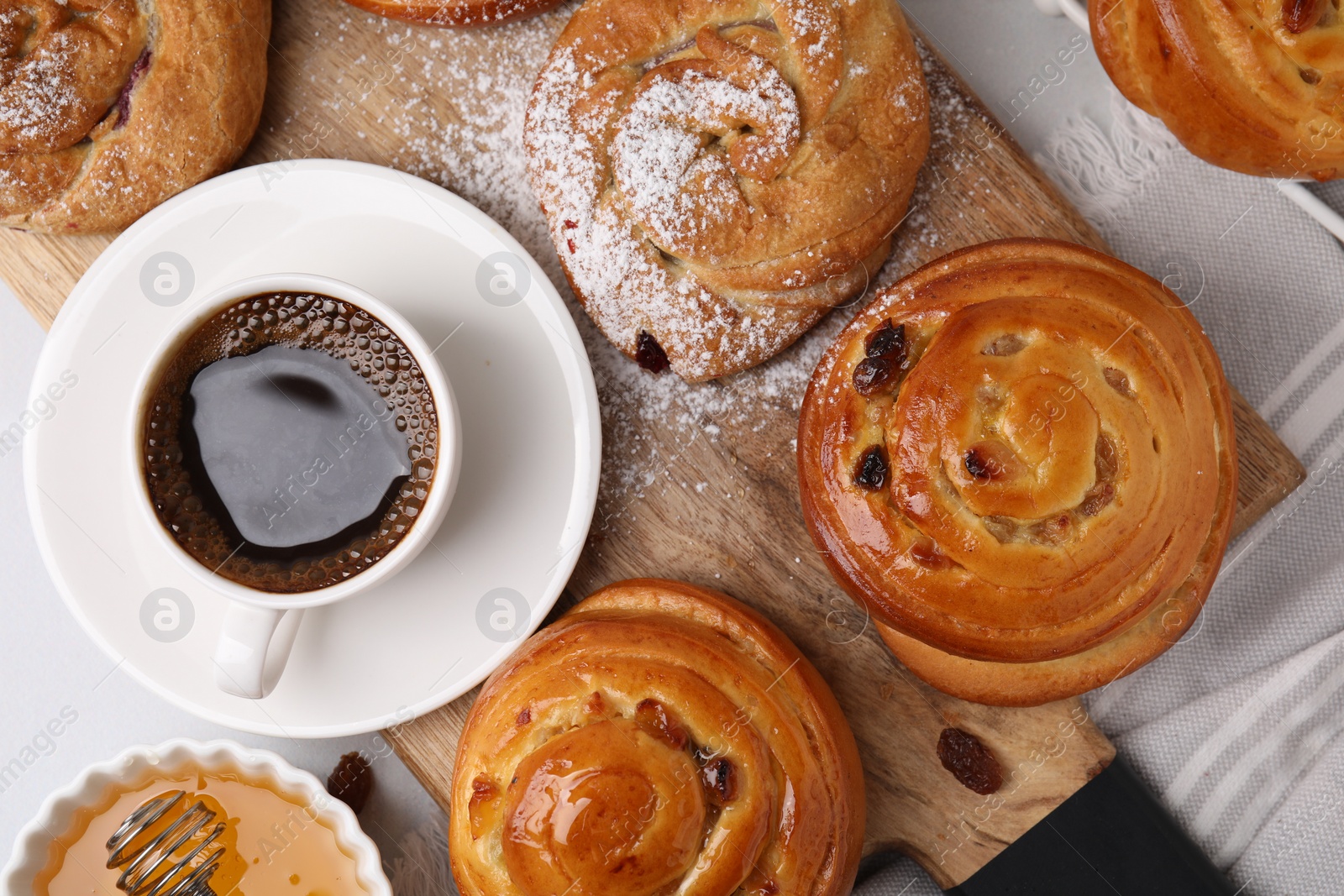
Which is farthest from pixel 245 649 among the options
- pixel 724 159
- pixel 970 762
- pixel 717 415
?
pixel 970 762

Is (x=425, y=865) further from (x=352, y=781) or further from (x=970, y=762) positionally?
(x=970, y=762)

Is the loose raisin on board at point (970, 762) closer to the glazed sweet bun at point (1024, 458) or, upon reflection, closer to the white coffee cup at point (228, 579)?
the glazed sweet bun at point (1024, 458)

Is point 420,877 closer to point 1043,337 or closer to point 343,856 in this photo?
point 343,856

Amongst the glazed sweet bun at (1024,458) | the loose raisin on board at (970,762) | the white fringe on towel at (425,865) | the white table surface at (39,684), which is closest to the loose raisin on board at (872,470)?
the glazed sweet bun at (1024,458)

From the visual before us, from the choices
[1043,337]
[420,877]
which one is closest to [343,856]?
[420,877]

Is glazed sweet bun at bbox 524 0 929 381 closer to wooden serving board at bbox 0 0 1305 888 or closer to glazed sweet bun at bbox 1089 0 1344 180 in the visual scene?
wooden serving board at bbox 0 0 1305 888

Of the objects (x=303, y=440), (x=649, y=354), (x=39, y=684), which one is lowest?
(x=39, y=684)
